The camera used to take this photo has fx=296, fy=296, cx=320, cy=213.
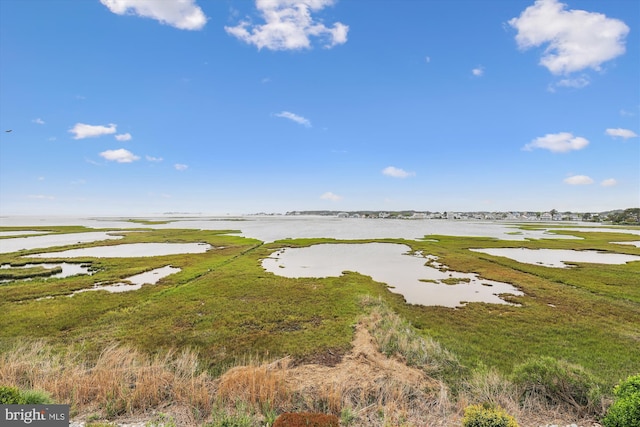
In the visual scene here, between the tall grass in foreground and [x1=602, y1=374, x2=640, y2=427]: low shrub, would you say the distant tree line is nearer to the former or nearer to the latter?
the tall grass in foreground

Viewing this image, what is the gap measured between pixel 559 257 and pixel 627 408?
41318 millimetres

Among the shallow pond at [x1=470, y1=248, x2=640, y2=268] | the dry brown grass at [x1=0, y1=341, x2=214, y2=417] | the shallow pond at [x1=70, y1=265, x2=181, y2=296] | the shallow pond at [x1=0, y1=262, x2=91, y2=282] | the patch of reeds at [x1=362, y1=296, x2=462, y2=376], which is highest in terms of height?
the dry brown grass at [x1=0, y1=341, x2=214, y2=417]

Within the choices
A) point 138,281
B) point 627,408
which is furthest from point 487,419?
point 138,281

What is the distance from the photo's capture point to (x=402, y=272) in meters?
29.1

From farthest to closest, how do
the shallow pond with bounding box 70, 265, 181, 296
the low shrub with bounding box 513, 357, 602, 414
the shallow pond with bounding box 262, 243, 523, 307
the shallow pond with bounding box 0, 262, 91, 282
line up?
1. the shallow pond with bounding box 0, 262, 91, 282
2. the shallow pond with bounding box 70, 265, 181, 296
3. the shallow pond with bounding box 262, 243, 523, 307
4. the low shrub with bounding box 513, 357, 602, 414

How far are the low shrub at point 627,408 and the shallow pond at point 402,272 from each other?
1290 cm

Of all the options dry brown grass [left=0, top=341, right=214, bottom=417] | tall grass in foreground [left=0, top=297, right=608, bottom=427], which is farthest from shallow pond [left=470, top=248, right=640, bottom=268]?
dry brown grass [left=0, top=341, right=214, bottom=417]

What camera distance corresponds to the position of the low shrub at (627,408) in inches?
219

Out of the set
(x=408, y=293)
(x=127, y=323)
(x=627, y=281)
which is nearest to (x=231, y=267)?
(x=127, y=323)

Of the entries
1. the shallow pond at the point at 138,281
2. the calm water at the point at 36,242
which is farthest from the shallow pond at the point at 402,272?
the calm water at the point at 36,242

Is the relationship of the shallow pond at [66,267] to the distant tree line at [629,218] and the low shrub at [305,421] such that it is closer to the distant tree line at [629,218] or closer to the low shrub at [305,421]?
the low shrub at [305,421]

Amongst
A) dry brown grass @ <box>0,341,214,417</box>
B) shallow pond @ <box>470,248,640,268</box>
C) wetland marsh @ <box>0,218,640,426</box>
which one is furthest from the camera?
shallow pond @ <box>470,248,640,268</box>

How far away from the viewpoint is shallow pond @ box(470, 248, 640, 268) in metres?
34.5

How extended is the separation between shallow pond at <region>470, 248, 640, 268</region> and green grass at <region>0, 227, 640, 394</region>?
878 cm
